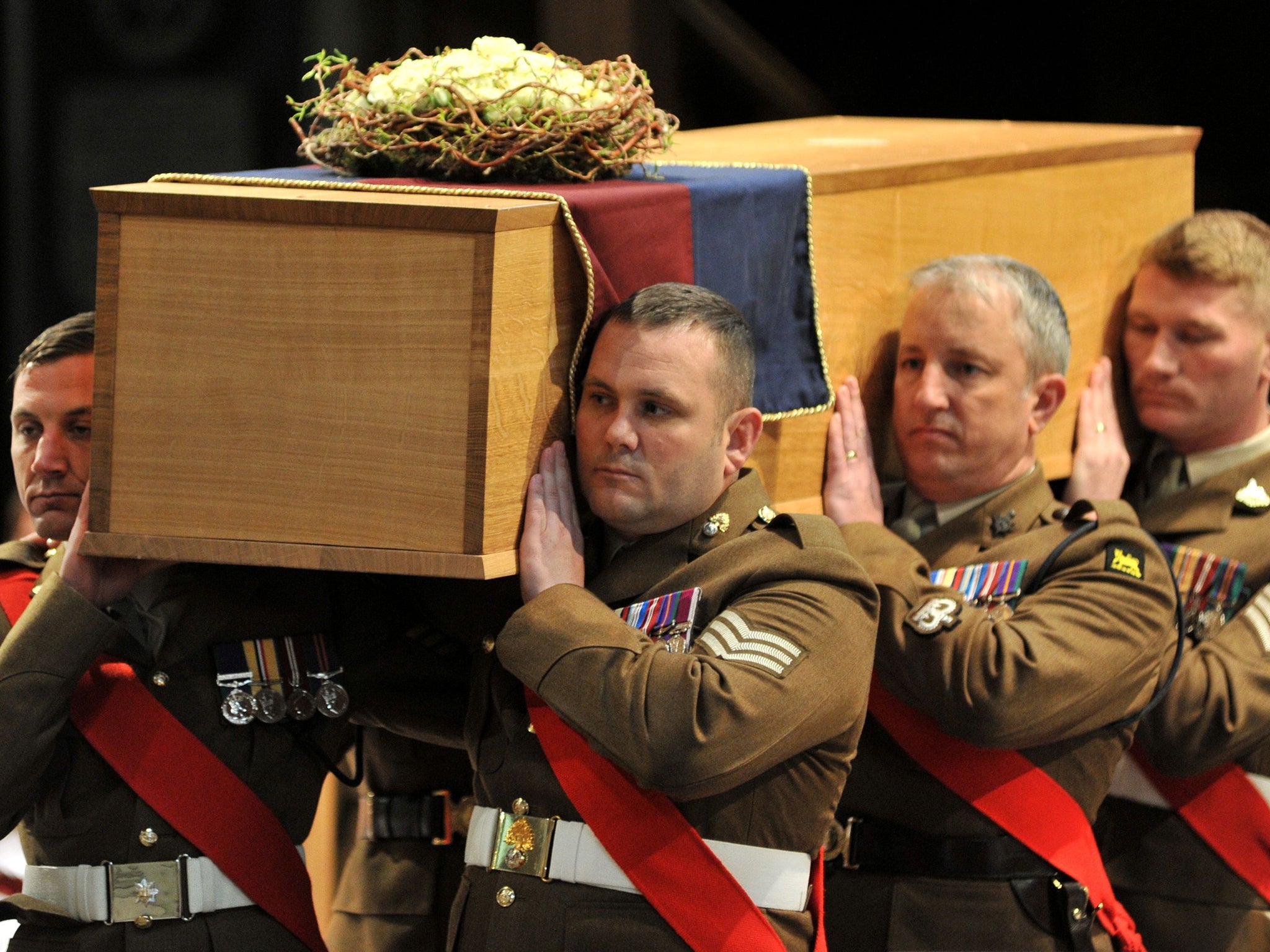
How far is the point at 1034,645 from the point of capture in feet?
9.35

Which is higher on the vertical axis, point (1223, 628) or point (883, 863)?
point (1223, 628)

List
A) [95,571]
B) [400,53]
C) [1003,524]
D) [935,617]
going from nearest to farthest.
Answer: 1. [95,571]
2. [935,617]
3. [1003,524]
4. [400,53]

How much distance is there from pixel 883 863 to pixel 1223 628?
85cm

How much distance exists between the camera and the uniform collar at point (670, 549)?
2676 mm

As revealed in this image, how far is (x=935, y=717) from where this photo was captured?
9.62 feet

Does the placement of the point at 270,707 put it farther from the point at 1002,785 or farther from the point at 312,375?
the point at 1002,785

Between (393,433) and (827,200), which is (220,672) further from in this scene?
(827,200)

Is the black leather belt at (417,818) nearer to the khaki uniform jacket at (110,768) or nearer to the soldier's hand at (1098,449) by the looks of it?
the khaki uniform jacket at (110,768)

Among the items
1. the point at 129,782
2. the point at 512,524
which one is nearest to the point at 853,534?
the point at 512,524

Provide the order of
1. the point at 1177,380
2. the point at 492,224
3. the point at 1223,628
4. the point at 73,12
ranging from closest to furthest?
the point at 492,224 → the point at 1223,628 → the point at 1177,380 → the point at 73,12

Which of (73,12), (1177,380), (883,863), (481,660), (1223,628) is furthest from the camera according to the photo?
(73,12)

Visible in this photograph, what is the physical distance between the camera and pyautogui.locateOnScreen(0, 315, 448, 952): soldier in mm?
2625

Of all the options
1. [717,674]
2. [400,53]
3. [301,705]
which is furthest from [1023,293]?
[400,53]

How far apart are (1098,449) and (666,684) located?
156 cm
